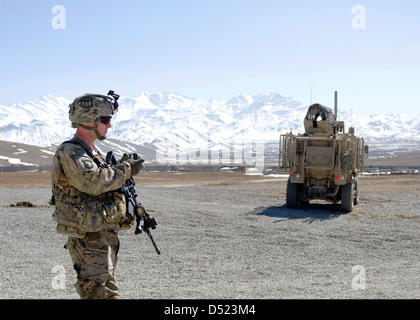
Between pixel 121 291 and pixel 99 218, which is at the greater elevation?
pixel 99 218

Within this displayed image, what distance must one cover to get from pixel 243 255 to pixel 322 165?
26.8 feet

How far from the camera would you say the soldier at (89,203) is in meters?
4.37

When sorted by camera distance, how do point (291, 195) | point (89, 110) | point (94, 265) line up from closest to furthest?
point (94, 265)
point (89, 110)
point (291, 195)

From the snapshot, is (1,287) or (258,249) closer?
(1,287)

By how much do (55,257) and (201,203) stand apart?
37.0 ft

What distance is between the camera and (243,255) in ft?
33.6

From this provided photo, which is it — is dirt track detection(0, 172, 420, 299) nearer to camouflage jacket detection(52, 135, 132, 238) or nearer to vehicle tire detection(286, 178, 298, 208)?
vehicle tire detection(286, 178, 298, 208)

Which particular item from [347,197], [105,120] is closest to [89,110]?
[105,120]

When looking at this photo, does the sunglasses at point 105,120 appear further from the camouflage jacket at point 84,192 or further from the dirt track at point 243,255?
the dirt track at point 243,255

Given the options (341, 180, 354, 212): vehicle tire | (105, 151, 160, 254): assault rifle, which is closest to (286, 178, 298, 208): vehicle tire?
(341, 180, 354, 212): vehicle tire

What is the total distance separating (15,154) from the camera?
134m

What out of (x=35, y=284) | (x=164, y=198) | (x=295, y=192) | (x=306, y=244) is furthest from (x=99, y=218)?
(x=164, y=198)

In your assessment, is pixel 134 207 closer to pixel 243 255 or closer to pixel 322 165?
pixel 243 255
